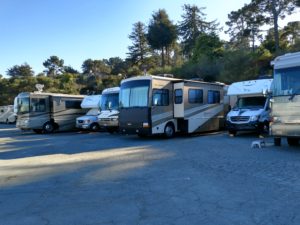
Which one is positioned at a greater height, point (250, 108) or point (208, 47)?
point (208, 47)

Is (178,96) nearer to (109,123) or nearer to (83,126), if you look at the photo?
(109,123)

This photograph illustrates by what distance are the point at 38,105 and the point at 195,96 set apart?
37.8 feet

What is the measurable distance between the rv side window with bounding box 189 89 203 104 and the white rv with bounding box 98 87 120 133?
4.82 meters

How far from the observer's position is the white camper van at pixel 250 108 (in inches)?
672

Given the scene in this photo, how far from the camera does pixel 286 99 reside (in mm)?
11969

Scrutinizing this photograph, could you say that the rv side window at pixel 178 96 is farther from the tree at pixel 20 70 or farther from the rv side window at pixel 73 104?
the tree at pixel 20 70

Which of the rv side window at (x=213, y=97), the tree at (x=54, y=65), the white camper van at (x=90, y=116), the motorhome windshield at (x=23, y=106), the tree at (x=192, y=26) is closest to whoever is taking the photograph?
the rv side window at (x=213, y=97)

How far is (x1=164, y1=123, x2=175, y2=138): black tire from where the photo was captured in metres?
17.9

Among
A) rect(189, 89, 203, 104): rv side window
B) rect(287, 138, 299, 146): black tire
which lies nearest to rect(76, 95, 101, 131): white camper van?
rect(189, 89, 203, 104): rv side window

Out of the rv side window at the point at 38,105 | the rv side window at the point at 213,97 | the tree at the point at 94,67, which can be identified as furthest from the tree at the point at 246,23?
the tree at the point at 94,67

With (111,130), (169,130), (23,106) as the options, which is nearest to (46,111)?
(23,106)

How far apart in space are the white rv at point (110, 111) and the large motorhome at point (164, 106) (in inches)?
138

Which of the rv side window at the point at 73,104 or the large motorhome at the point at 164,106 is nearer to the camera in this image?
the large motorhome at the point at 164,106

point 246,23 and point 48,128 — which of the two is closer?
point 48,128
